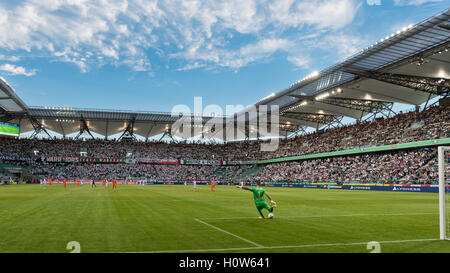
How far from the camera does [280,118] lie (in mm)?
81250

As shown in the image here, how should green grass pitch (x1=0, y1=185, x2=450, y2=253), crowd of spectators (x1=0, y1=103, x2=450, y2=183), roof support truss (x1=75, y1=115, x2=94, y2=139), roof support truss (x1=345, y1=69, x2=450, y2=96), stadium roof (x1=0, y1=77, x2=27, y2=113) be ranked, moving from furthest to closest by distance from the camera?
roof support truss (x1=75, y1=115, x2=94, y2=139) < stadium roof (x1=0, y1=77, x2=27, y2=113) < crowd of spectators (x1=0, y1=103, x2=450, y2=183) < roof support truss (x1=345, y1=69, x2=450, y2=96) < green grass pitch (x1=0, y1=185, x2=450, y2=253)

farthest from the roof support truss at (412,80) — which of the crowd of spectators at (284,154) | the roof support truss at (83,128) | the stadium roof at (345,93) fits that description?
the roof support truss at (83,128)

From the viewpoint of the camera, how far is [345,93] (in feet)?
189

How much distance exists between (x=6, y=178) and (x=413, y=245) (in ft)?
246

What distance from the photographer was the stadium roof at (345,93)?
3794cm

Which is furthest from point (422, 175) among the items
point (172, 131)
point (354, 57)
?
point (172, 131)

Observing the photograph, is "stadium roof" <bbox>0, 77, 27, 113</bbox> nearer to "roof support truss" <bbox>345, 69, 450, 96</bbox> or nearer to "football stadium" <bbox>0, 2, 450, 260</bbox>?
"football stadium" <bbox>0, 2, 450, 260</bbox>

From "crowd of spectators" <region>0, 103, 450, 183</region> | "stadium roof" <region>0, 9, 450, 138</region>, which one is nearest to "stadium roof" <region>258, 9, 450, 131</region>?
→ "stadium roof" <region>0, 9, 450, 138</region>

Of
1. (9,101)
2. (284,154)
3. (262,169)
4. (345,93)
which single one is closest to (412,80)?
(345,93)

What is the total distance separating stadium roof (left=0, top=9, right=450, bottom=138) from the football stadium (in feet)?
0.89

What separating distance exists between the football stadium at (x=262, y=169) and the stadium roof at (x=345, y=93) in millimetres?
271

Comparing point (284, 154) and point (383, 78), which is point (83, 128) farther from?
point (383, 78)

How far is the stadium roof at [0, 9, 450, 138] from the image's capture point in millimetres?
37938

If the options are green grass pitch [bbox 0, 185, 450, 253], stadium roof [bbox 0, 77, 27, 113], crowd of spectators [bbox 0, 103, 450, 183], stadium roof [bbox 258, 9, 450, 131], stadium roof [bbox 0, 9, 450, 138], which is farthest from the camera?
stadium roof [bbox 0, 77, 27, 113]
